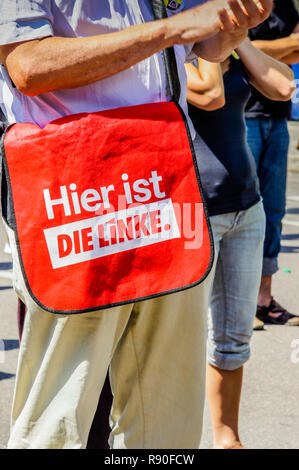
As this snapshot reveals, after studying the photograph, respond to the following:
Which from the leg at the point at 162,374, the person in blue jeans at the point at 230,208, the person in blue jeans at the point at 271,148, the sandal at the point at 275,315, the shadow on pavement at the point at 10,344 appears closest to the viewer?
the leg at the point at 162,374

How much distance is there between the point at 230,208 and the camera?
269 cm

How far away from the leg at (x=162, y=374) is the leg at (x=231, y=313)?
0.70m

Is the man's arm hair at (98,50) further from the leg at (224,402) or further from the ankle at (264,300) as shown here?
the ankle at (264,300)

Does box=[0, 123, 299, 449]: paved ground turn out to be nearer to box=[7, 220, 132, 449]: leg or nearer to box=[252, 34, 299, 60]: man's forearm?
box=[7, 220, 132, 449]: leg

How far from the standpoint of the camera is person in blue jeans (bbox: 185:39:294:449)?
2.69m

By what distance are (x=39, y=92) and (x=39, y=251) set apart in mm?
350

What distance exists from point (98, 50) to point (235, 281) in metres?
1.22

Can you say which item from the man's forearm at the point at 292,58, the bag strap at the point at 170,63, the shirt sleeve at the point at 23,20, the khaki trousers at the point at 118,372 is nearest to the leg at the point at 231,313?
the khaki trousers at the point at 118,372

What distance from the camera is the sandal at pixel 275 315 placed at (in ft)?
14.6

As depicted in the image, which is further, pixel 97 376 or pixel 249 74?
pixel 249 74

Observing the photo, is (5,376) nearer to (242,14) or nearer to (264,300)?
(264,300)
